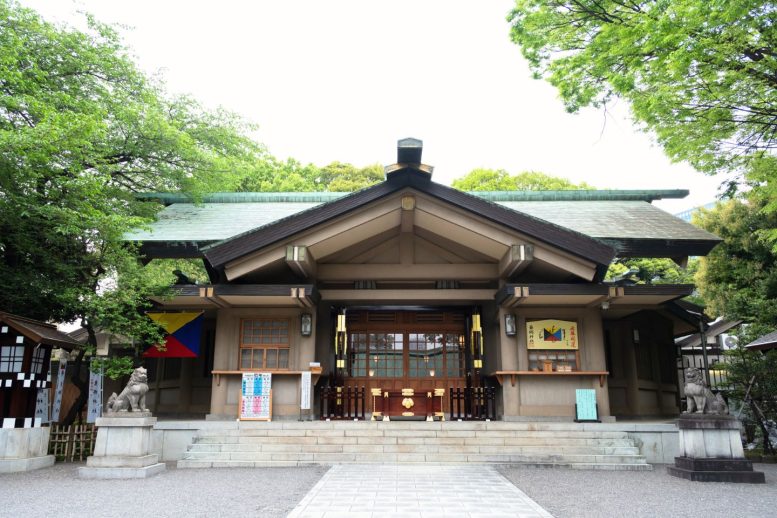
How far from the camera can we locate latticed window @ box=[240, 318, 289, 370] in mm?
11281

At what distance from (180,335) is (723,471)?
34.4ft

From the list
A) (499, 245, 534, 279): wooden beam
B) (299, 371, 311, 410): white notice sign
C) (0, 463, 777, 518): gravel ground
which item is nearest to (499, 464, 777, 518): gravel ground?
(0, 463, 777, 518): gravel ground

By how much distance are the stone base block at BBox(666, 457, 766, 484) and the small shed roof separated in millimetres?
10069

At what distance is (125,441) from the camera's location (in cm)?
800

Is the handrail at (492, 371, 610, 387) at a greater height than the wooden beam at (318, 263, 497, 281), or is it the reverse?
the wooden beam at (318, 263, 497, 281)

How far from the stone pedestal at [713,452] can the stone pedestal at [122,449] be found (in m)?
7.87

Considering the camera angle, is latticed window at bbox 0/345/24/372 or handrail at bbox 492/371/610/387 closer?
latticed window at bbox 0/345/24/372

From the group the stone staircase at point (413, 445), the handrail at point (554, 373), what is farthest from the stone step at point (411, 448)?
the handrail at point (554, 373)

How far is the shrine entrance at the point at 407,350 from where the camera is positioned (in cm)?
1271

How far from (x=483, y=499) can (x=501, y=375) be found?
5.15 metres

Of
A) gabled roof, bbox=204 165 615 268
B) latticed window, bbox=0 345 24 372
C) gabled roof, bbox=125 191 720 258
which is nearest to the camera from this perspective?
latticed window, bbox=0 345 24 372

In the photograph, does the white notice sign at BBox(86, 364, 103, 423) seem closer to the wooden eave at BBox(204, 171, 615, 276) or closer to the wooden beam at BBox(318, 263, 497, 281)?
the wooden eave at BBox(204, 171, 615, 276)

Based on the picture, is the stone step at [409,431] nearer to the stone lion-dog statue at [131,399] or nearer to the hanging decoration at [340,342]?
the stone lion-dog statue at [131,399]

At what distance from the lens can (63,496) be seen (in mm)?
6324
